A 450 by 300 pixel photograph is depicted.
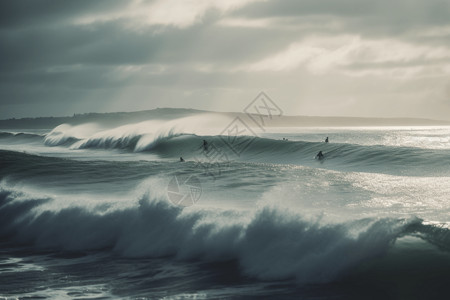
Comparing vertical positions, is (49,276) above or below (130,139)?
below

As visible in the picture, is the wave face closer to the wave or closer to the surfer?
the surfer

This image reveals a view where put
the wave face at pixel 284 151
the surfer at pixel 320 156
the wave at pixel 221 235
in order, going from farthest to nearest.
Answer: the surfer at pixel 320 156 < the wave face at pixel 284 151 < the wave at pixel 221 235

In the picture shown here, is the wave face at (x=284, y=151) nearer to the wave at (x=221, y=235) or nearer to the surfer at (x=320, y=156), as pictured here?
the surfer at (x=320, y=156)

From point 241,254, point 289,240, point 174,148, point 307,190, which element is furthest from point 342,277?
Answer: point 174,148

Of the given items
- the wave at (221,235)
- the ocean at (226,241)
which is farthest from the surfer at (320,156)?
the wave at (221,235)

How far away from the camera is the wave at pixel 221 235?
7.53 m

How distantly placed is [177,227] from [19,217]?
487 cm

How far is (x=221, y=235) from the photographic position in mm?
8867

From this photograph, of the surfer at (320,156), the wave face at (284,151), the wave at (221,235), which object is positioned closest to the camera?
the wave at (221,235)

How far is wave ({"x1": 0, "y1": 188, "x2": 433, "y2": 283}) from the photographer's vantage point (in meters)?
7.53

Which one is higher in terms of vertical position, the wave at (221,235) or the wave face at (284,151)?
the wave face at (284,151)

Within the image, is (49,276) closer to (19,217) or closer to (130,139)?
(19,217)

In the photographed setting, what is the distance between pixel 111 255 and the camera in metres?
9.23

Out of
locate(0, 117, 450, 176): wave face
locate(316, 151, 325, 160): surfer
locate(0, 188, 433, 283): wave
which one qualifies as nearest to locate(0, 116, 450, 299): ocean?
locate(0, 188, 433, 283): wave
